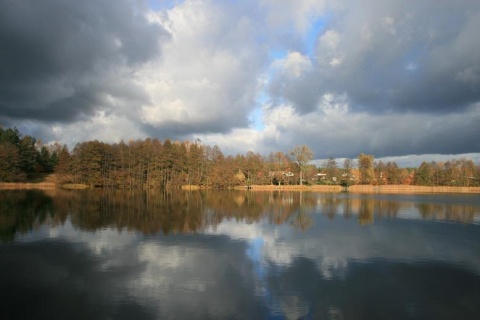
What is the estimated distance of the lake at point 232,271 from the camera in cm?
1197

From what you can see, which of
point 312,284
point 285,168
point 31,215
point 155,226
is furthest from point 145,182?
point 312,284

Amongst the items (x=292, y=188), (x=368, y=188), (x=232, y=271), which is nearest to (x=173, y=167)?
(x=292, y=188)

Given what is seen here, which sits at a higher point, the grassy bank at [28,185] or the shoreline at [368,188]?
the grassy bank at [28,185]

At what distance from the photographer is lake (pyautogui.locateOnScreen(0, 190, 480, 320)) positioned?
11969 mm

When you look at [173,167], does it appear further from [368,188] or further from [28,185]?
[368,188]

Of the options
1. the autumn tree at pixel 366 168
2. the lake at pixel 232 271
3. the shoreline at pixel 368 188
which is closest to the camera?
the lake at pixel 232 271

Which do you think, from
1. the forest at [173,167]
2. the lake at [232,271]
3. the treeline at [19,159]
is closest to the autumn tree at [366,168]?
the forest at [173,167]

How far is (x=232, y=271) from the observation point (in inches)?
643

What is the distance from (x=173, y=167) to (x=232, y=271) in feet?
300

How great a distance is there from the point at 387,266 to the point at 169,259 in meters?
11.2

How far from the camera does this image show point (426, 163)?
129375 mm

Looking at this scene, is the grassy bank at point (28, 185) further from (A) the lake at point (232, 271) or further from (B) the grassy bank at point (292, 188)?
(A) the lake at point (232, 271)

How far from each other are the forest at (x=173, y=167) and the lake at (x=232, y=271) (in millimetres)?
69477

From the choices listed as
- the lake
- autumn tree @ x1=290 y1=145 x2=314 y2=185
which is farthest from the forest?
the lake
